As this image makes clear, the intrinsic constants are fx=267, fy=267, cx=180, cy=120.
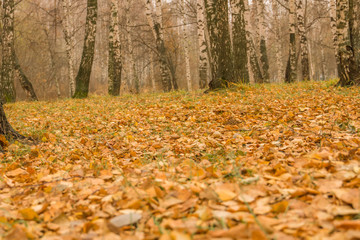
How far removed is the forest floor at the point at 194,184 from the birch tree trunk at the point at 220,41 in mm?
3540

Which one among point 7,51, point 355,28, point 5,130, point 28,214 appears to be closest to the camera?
point 28,214

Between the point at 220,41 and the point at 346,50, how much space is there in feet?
10.4

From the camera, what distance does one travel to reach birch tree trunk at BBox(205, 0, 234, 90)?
732 centimetres

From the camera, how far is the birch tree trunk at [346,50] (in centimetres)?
664

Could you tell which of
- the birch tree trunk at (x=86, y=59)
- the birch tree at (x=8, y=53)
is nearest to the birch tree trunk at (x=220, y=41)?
the birch tree trunk at (x=86, y=59)

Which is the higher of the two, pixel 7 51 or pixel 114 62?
pixel 7 51

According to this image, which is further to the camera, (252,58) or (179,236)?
(252,58)

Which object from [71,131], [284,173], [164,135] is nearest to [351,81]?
[164,135]

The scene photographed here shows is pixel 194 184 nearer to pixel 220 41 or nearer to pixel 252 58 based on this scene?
pixel 220 41

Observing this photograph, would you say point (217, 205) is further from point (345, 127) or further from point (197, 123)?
point (197, 123)

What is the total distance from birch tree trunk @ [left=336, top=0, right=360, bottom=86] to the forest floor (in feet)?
9.75

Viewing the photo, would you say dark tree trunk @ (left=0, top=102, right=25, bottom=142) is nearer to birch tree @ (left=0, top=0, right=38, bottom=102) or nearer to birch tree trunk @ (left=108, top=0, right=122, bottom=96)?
birch tree trunk @ (left=108, top=0, right=122, bottom=96)

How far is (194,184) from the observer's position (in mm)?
1766

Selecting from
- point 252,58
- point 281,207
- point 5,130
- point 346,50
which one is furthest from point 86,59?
point 281,207
